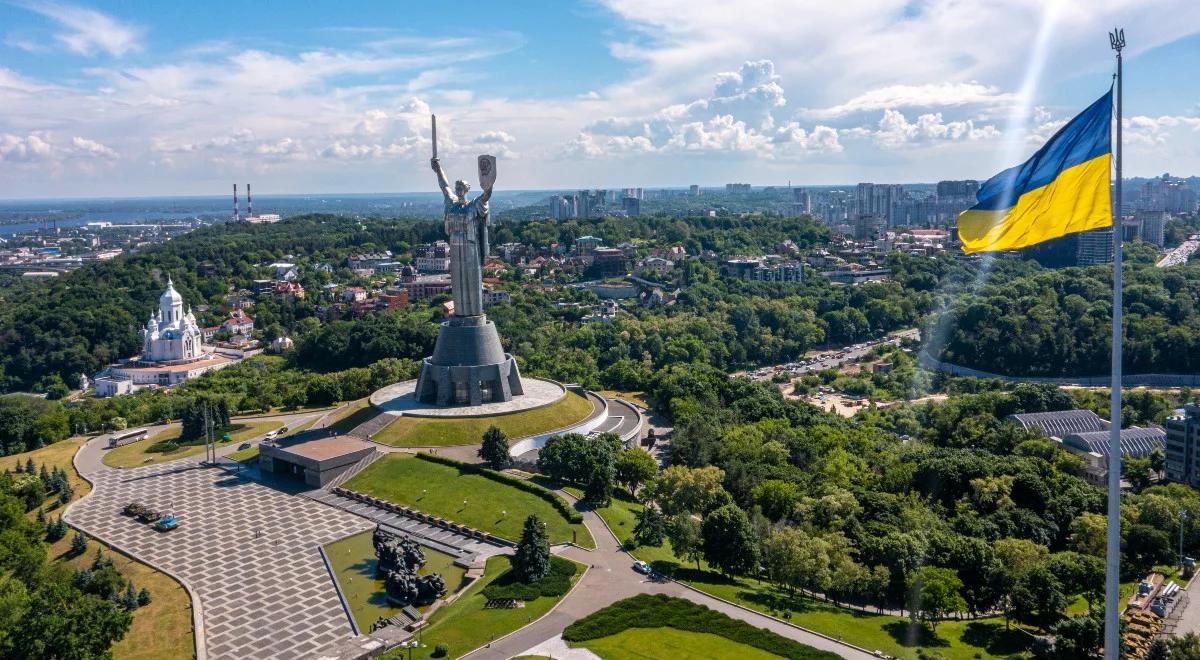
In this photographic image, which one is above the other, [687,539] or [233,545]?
[687,539]

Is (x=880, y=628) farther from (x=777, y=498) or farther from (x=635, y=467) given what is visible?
(x=635, y=467)

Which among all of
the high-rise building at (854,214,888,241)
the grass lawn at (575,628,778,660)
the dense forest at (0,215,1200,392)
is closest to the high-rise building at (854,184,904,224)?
the high-rise building at (854,214,888,241)

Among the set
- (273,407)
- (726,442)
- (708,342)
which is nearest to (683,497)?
(726,442)

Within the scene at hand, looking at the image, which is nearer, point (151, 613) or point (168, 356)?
point (151, 613)

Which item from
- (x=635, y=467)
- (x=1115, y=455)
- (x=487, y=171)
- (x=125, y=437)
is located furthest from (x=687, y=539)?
(x=125, y=437)

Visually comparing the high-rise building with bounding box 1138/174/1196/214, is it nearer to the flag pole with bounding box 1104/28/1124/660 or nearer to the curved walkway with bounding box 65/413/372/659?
the curved walkway with bounding box 65/413/372/659

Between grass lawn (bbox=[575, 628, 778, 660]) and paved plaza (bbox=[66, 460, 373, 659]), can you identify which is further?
paved plaza (bbox=[66, 460, 373, 659])

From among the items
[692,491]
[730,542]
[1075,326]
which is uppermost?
[1075,326]
